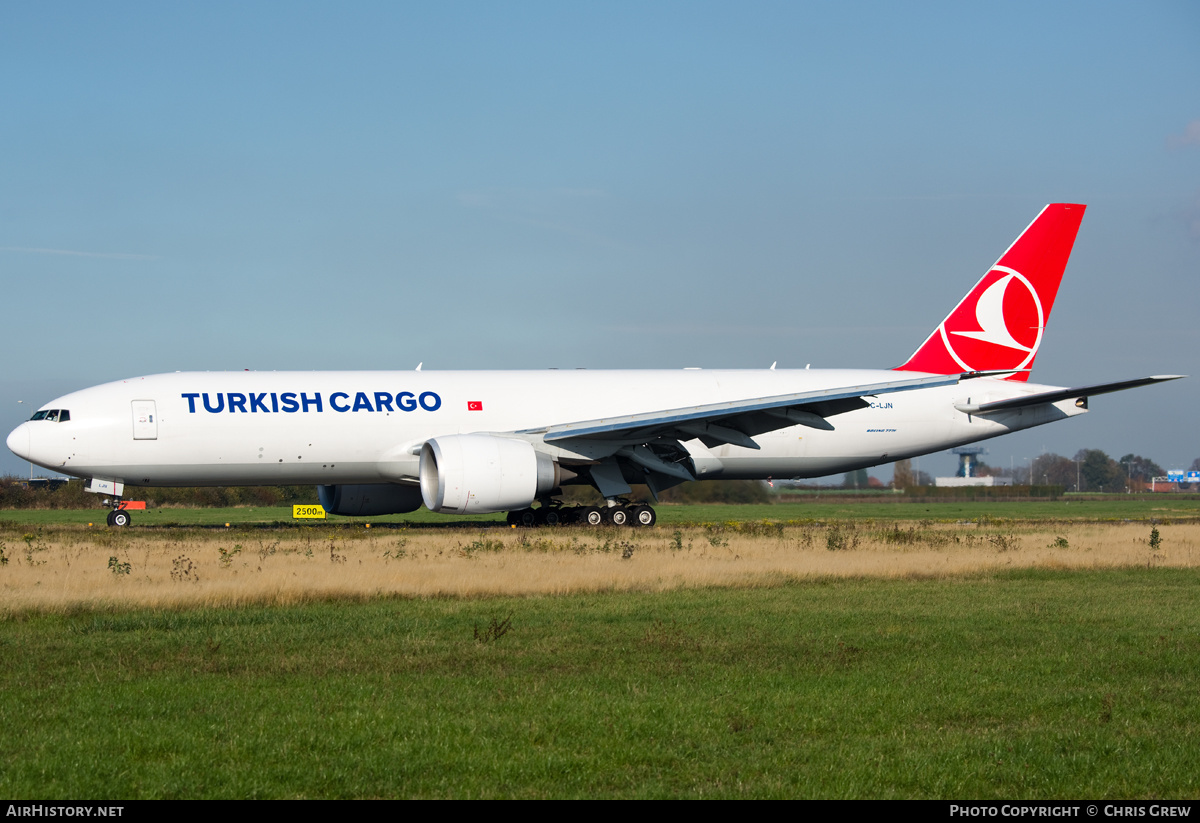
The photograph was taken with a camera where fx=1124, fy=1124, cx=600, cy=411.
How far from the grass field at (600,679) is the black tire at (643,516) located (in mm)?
9946

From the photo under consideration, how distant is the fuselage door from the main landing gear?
27.9ft

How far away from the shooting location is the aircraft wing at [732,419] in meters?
24.8

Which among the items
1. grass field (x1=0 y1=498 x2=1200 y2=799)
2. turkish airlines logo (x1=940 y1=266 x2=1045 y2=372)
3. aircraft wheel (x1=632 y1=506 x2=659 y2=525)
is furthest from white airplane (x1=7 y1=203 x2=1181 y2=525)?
grass field (x1=0 y1=498 x2=1200 y2=799)

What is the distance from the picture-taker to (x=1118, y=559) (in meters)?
17.3

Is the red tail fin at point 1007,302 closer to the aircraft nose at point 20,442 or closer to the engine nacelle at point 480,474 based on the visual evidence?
the engine nacelle at point 480,474

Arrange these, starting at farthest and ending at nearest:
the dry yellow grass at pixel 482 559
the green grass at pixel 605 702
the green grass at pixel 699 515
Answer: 1. the green grass at pixel 699 515
2. the dry yellow grass at pixel 482 559
3. the green grass at pixel 605 702

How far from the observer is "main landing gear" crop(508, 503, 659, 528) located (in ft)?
87.2

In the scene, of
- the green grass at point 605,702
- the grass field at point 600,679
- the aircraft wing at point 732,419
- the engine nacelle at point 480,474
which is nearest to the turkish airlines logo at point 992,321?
the aircraft wing at point 732,419

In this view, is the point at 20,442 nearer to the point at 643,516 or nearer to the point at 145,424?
the point at 145,424

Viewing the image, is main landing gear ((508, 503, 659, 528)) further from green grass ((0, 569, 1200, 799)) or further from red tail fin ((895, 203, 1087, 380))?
green grass ((0, 569, 1200, 799))

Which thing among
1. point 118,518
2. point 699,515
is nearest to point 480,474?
point 118,518

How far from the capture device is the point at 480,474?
23.1 meters

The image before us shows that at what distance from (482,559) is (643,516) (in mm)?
9695
